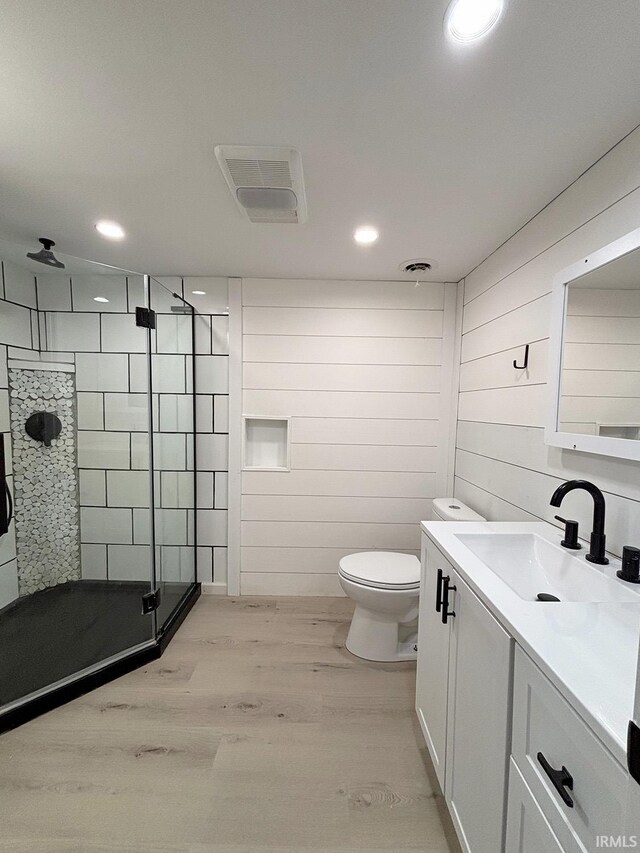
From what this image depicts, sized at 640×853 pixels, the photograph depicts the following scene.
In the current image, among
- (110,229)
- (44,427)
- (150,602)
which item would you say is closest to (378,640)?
(150,602)

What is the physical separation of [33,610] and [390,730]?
1.92 meters

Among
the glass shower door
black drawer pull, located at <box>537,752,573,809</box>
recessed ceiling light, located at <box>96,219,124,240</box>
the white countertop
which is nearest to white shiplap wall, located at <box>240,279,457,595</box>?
the glass shower door

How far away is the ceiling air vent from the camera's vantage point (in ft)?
4.06

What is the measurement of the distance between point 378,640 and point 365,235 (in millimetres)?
2159

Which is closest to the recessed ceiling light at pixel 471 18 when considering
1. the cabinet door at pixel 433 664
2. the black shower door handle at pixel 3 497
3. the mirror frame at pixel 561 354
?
the mirror frame at pixel 561 354

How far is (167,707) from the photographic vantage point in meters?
1.66

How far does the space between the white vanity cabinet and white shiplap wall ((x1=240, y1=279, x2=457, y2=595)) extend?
115 cm

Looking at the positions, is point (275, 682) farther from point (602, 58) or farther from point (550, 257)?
point (602, 58)

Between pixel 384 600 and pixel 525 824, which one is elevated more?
pixel 525 824

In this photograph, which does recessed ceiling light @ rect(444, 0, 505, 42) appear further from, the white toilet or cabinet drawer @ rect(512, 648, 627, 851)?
the white toilet

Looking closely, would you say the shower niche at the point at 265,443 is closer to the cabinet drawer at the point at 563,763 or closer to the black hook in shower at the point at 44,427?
the black hook in shower at the point at 44,427

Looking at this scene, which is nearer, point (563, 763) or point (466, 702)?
point (563, 763)

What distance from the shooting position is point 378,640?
199cm

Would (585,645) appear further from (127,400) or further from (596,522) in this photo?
(127,400)
